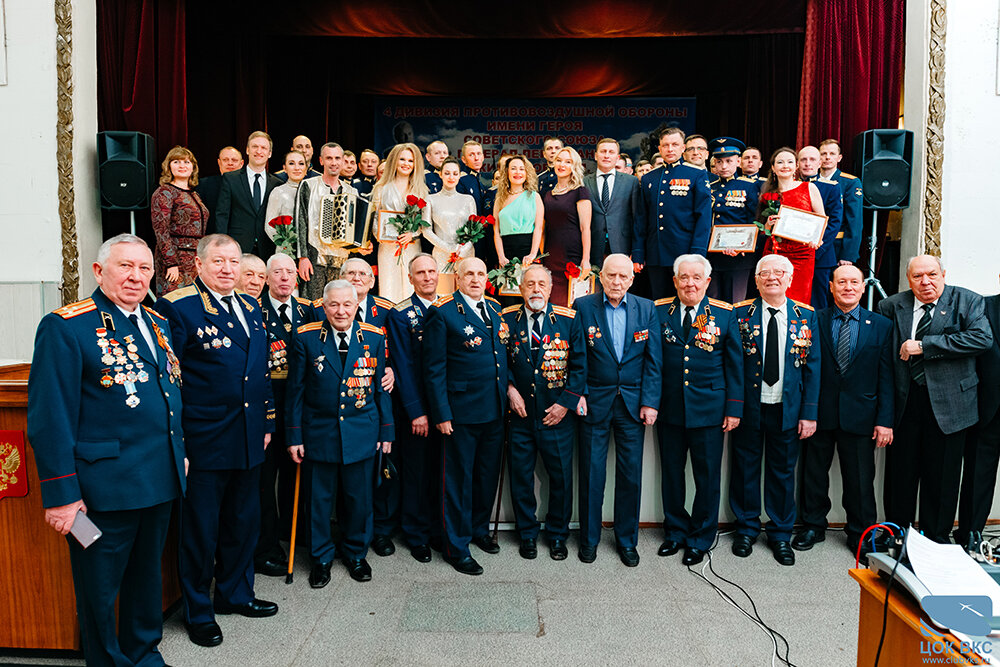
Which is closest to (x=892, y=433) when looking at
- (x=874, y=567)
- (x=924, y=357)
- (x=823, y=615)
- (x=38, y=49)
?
(x=924, y=357)

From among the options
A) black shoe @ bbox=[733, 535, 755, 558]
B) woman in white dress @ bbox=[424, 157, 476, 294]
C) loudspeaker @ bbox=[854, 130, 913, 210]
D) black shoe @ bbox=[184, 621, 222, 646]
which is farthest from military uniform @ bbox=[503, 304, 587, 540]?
loudspeaker @ bbox=[854, 130, 913, 210]

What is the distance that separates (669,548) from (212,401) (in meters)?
2.48

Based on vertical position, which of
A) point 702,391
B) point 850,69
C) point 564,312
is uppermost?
point 850,69

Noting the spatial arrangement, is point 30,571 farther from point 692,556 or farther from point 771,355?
point 771,355

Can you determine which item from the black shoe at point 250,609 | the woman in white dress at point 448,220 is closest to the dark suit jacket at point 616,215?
the woman in white dress at point 448,220

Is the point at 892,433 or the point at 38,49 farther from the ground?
the point at 38,49

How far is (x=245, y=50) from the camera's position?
8.20 meters

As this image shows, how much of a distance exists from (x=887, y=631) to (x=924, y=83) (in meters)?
5.16

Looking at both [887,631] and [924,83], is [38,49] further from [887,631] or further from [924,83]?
[924,83]

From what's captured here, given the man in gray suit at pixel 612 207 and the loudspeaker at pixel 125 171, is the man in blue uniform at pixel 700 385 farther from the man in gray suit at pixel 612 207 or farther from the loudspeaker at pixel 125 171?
the loudspeaker at pixel 125 171

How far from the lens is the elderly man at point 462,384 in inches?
144

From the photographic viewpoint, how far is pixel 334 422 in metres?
3.38

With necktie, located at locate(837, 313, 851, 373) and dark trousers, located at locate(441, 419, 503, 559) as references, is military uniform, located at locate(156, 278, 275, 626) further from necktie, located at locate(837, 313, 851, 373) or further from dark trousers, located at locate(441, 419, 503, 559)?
necktie, located at locate(837, 313, 851, 373)

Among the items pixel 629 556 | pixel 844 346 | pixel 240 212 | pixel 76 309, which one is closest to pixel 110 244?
pixel 76 309
